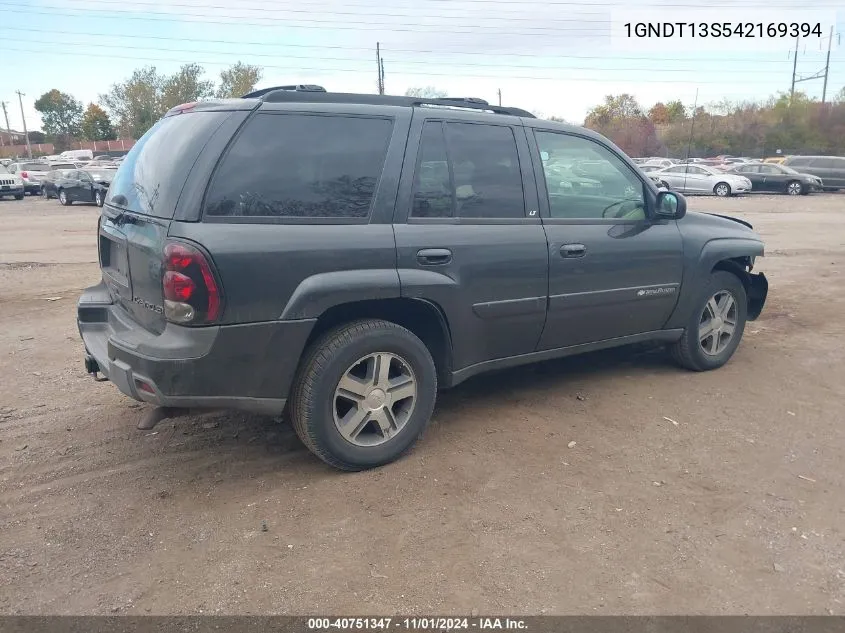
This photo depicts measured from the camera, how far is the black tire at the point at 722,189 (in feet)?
92.9

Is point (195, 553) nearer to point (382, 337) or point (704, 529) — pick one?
point (382, 337)

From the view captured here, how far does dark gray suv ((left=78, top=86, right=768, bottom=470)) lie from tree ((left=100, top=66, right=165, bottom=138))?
6336 cm

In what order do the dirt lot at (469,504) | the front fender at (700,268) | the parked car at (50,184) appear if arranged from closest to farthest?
the dirt lot at (469,504)
the front fender at (700,268)
the parked car at (50,184)

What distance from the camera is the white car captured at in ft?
92.6

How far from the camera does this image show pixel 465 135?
13.5ft

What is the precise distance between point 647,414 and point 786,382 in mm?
1420

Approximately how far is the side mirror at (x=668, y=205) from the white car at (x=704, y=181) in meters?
24.5

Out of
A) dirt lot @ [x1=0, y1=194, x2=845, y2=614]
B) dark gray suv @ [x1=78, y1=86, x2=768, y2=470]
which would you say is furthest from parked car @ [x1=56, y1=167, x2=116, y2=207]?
dark gray suv @ [x1=78, y1=86, x2=768, y2=470]

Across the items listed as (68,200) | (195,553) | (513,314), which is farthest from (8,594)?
(68,200)

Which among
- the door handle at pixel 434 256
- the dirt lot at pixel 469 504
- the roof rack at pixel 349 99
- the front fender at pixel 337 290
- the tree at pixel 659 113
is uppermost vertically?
the tree at pixel 659 113

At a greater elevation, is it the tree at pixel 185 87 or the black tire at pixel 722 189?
the tree at pixel 185 87

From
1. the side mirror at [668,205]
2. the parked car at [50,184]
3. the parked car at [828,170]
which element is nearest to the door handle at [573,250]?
the side mirror at [668,205]

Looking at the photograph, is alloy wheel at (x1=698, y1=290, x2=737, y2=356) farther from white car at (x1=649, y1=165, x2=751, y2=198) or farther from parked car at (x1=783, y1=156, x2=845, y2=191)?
parked car at (x1=783, y1=156, x2=845, y2=191)

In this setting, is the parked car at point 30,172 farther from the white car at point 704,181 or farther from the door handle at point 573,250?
the door handle at point 573,250
